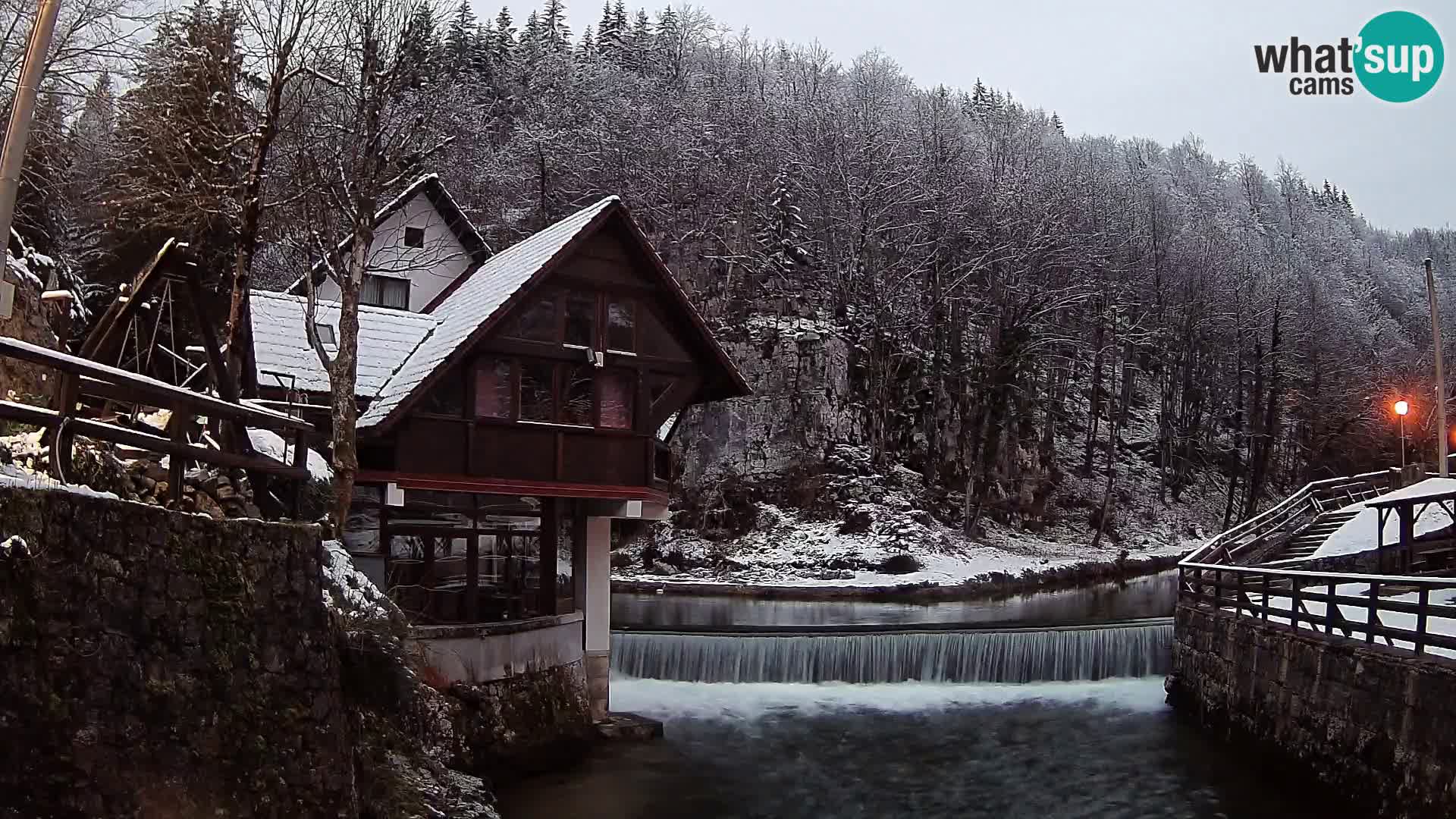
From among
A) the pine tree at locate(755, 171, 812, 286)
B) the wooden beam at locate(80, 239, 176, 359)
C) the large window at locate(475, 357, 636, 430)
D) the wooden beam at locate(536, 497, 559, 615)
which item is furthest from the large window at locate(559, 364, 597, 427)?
the pine tree at locate(755, 171, 812, 286)

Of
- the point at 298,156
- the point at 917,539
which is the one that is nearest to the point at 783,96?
the point at 917,539

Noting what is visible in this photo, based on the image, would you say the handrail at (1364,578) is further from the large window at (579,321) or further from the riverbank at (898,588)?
the riverbank at (898,588)

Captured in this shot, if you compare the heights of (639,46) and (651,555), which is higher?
(639,46)

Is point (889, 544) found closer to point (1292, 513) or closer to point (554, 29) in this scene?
point (1292, 513)

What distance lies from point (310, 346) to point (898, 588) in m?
25.1

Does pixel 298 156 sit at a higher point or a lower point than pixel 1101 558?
higher

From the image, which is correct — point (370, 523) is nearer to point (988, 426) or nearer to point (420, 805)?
A: point (420, 805)

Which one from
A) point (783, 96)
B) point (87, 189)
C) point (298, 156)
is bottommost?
point (298, 156)

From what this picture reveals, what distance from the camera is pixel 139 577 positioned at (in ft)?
26.3

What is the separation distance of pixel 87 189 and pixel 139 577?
2738 cm

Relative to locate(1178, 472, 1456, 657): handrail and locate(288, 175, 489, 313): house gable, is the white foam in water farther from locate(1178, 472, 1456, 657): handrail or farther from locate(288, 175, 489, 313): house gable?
locate(288, 175, 489, 313): house gable

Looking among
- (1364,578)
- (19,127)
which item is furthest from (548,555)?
(1364,578)

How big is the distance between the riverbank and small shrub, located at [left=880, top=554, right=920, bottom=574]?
139 centimetres

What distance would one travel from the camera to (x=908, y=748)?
19.7 metres
